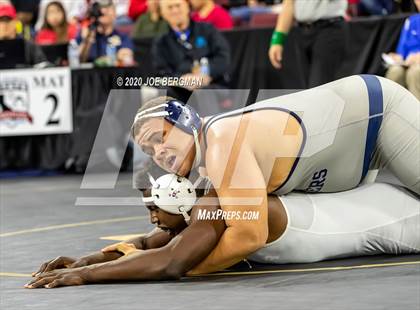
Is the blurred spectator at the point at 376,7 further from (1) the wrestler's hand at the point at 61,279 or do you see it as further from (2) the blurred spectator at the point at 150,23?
(1) the wrestler's hand at the point at 61,279

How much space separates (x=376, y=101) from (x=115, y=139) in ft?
17.4

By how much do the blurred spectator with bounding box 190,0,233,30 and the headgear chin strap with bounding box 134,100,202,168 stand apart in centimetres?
674

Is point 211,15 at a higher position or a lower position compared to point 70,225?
higher

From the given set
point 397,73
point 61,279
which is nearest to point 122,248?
point 61,279

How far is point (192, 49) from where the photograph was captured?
390 inches

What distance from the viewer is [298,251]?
16.0 ft

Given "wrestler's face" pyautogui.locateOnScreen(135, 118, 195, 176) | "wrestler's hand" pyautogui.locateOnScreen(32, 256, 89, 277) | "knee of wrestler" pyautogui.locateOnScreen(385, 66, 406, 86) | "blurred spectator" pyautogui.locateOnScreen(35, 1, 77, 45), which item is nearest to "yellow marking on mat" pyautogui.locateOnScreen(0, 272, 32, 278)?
"wrestler's hand" pyautogui.locateOnScreen(32, 256, 89, 277)

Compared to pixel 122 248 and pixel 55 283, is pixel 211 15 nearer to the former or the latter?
pixel 122 248

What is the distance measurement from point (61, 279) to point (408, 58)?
513 centimetres

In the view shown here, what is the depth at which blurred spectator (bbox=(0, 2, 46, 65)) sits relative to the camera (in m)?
10.6

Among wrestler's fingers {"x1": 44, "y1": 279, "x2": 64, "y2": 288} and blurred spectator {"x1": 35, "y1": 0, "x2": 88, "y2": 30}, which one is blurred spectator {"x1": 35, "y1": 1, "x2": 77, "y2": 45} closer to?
blurred spectator {"x1": 35, "y1": 0, "x2": 88, "y2": 30}

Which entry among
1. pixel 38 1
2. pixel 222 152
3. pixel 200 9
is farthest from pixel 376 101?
pixel 38 1

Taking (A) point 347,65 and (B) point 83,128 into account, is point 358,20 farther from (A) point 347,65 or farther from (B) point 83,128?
(B) point 83,128

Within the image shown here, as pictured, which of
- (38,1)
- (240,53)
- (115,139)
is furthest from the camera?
(38,1)
